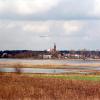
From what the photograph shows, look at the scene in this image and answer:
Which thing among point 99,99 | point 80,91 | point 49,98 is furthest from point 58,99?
point 80,91

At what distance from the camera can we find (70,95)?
87.6 feet

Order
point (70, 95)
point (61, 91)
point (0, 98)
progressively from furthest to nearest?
point (61, 91) → point (70, 95) → point (0, 98)

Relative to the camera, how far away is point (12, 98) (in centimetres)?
2456

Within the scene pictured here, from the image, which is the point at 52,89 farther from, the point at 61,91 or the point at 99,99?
the point at 99,99

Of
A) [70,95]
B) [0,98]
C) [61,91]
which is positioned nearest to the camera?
[0,98]

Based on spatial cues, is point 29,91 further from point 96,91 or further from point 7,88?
point 96,91

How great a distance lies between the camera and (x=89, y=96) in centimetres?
2686

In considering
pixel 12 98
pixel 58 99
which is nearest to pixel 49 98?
pixel 58 99

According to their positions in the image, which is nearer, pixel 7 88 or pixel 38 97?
pixel 38 97

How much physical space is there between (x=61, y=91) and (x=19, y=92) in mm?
3240

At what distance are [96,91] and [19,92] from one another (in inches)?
233

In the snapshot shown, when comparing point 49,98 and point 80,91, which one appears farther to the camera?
point 80,91

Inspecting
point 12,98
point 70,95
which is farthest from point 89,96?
point 12,98

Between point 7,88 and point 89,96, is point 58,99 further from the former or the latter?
point 7,88
